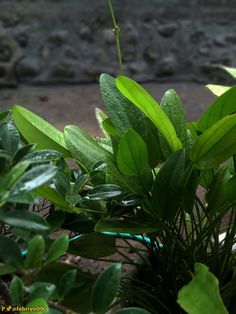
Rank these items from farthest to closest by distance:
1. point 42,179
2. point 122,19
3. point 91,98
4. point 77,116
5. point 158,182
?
point 122,19 → point 91,98 → point 77,116 → point 158,182 → point 42,179

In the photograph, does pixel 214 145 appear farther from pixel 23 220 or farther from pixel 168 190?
pixel 23 220

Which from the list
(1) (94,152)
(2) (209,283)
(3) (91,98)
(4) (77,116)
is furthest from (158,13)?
(2) (209,283)

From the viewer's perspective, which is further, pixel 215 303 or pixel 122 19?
pixel 122 19

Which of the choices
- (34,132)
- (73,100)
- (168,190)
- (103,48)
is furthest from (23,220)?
(103,48)

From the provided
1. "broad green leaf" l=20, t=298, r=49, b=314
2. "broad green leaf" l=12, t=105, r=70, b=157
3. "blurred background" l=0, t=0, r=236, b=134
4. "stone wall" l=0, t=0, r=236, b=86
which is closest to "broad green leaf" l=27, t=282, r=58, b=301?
"broad green leaf" l=20, t=298, r=49, b=314

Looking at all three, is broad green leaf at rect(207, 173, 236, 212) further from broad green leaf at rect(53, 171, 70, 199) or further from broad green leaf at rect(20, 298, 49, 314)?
broad green leaf at rect(20, 298, 49, 314)

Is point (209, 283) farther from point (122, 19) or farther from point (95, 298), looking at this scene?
point (122, 19)
